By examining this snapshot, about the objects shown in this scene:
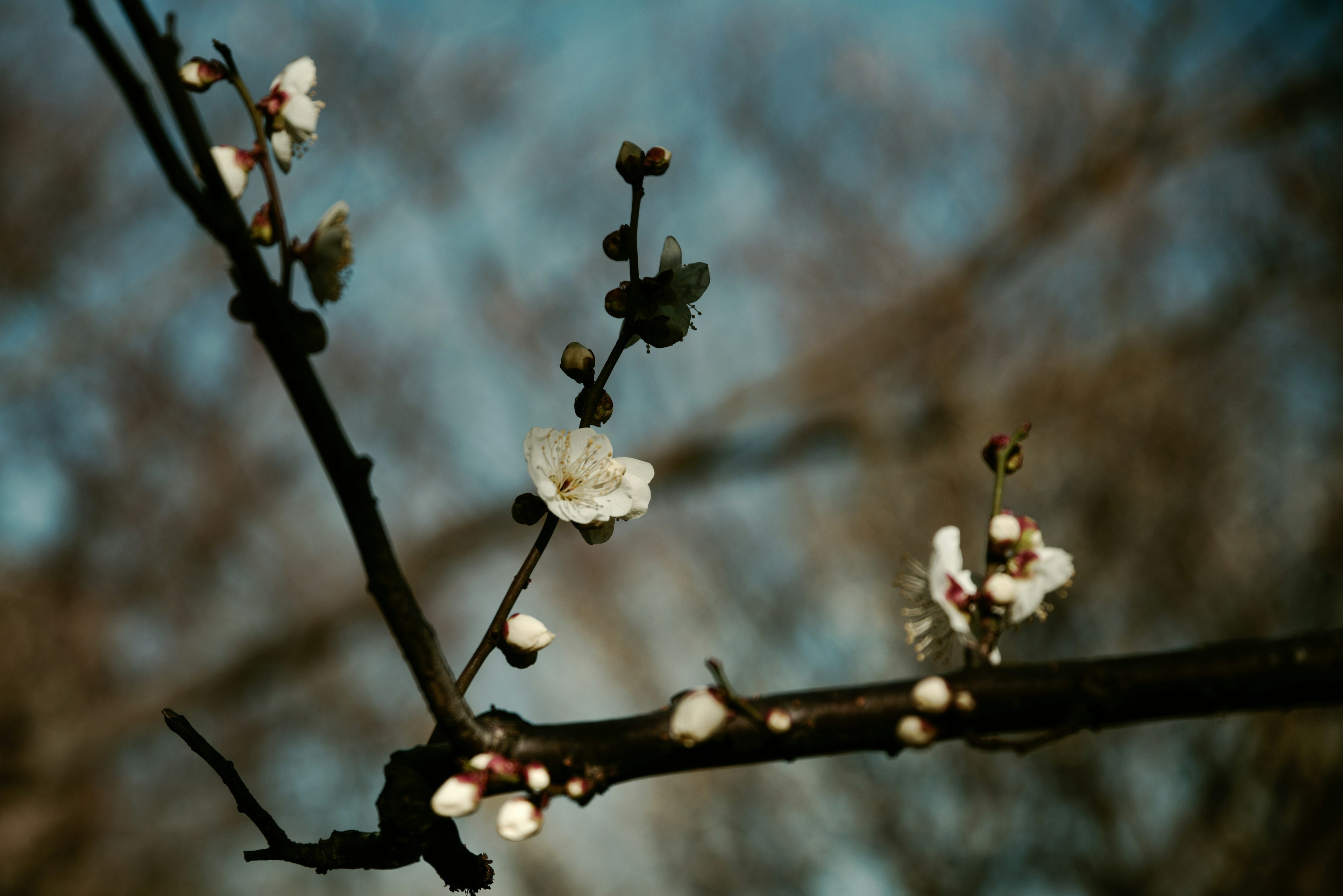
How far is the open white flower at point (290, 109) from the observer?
60 cm

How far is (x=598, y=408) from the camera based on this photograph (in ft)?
2.03

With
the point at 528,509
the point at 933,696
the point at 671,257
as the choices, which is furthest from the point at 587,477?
the point at 933,696

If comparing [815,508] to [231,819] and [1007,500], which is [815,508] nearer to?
[1007,500]

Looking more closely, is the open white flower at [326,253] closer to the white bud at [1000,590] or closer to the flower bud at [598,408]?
the flower bud at [598,408]

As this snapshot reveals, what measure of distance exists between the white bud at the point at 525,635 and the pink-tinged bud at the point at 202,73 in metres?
0.42

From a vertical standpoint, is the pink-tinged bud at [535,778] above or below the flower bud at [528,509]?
below

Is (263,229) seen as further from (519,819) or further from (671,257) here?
(519,819)

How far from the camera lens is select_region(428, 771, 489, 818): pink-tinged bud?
1.61 ft

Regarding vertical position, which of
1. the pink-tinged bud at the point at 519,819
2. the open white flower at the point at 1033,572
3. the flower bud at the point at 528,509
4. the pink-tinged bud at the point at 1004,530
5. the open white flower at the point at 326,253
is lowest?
the pink-tinged bud at the point at 519,819

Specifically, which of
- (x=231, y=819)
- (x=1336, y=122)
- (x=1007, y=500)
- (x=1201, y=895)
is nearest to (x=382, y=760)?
(x=231, y=819)

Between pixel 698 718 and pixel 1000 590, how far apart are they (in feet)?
0.74

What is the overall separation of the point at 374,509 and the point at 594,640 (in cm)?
452

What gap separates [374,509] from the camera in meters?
0.44

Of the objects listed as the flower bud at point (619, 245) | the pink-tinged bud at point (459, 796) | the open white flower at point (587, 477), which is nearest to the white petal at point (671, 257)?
the flower bud at point (619, 245)
